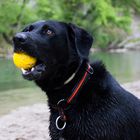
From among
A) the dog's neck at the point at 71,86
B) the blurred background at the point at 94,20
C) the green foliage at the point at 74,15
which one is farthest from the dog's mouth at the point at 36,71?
the green foliage at the point at 74,15

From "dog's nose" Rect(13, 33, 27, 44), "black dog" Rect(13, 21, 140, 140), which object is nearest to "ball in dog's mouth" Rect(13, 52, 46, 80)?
"black dog" Rect(13, 21, 140, 140)

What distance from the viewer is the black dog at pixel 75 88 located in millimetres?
4340

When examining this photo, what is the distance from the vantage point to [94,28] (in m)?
51.8

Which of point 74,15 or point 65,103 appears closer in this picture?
point 65,103

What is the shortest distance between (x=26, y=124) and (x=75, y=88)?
14.0ft

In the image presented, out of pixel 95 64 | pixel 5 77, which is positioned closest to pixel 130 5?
pixel 5 77

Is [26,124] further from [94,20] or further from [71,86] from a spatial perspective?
[94,20]

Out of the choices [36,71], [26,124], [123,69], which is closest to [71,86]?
[36,71]

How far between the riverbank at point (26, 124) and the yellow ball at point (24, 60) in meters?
3.03

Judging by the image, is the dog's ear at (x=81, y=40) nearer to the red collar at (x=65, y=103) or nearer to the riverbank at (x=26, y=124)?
the red collar at (x=65, y=103)

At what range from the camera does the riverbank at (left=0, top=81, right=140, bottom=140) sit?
7531 millimetres

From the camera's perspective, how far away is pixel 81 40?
4527 millimetres

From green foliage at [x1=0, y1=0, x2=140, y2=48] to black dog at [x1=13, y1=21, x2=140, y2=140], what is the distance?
35218 millimetres

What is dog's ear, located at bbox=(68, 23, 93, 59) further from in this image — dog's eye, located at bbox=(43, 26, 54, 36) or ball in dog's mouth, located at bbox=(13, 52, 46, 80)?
ball in dog's mouth, located at bbox=(13, 52, 46, 80)
